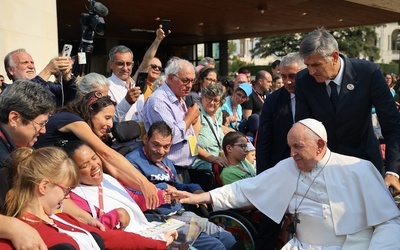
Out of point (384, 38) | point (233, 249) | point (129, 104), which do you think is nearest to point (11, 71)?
point (129, 104)

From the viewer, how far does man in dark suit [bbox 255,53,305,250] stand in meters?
3.82

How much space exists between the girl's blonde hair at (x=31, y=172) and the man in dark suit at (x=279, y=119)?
1.96m

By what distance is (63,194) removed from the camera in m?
2.30

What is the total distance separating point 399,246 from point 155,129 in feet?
6.54

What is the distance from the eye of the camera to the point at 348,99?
3.26 meters

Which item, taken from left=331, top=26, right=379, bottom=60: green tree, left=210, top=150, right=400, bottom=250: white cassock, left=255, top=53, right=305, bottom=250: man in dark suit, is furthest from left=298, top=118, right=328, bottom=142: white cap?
left=331, top=26, right=379, bottom=60: green tree

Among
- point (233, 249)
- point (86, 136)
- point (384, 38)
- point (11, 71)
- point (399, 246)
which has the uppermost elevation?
point (384, 38)

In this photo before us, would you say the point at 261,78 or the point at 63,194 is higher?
the point at 261,78

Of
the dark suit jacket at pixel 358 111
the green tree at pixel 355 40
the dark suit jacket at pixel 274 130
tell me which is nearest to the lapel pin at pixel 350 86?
the dark suit jacket at pixel 358 111

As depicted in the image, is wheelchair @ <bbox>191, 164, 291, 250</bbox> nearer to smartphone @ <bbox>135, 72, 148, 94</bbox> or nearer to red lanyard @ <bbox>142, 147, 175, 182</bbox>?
red lanyard @ <bbox>142, 147, 175, 182</bbox>

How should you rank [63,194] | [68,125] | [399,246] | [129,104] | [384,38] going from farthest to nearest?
[384,38], [129,104], [68,125], [399,246], [63,194]

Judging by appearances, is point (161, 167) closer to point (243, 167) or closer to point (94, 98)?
point (94, 98)

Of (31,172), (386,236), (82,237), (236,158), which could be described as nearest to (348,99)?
(386,236)

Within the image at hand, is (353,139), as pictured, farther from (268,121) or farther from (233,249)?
(233,249)
